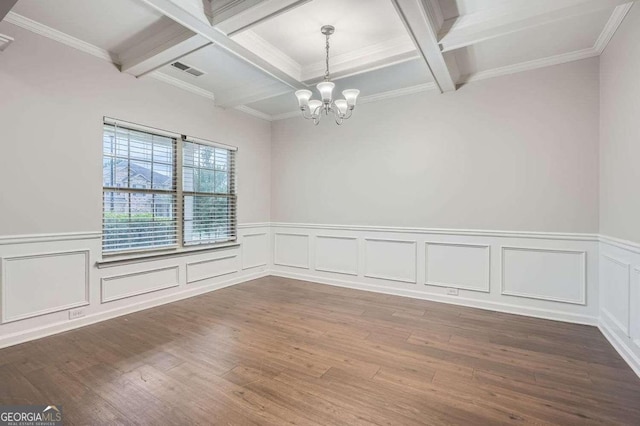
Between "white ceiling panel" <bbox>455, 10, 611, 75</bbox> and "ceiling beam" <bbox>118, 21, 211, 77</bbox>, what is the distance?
2.75 metres

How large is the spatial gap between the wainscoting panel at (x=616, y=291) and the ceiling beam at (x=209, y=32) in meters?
3.83

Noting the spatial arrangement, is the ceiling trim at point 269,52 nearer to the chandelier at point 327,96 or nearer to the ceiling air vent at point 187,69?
the chandelier at point 327,96

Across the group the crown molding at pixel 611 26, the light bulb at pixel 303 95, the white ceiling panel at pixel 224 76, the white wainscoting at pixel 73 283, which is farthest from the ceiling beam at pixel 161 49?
the crown molding at pixel 611 26

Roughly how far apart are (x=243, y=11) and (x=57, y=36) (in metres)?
2.05

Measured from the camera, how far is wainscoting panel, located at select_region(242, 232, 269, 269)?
5273 millimetres

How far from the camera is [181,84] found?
419cm

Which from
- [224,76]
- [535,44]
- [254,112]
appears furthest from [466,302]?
[254,112]

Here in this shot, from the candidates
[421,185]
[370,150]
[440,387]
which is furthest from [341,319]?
[370,150]

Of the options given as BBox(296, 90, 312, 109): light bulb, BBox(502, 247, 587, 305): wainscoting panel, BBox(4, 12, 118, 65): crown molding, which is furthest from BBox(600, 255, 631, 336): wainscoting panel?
BBox(4, 12, 118, 65): crown molding

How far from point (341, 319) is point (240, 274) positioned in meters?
2.29

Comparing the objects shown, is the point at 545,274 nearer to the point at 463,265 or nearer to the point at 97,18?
the point at 463,265

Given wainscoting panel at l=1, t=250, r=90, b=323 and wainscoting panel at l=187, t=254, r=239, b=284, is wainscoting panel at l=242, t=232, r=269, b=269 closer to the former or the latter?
wainscoting panel at l=187, t=254, r=239, b=284

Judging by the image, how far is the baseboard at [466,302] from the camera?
3428 millimetres

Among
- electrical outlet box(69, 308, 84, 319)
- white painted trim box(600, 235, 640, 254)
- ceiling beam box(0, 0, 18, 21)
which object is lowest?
electrical outlet box(69, 308, 84, 319)
